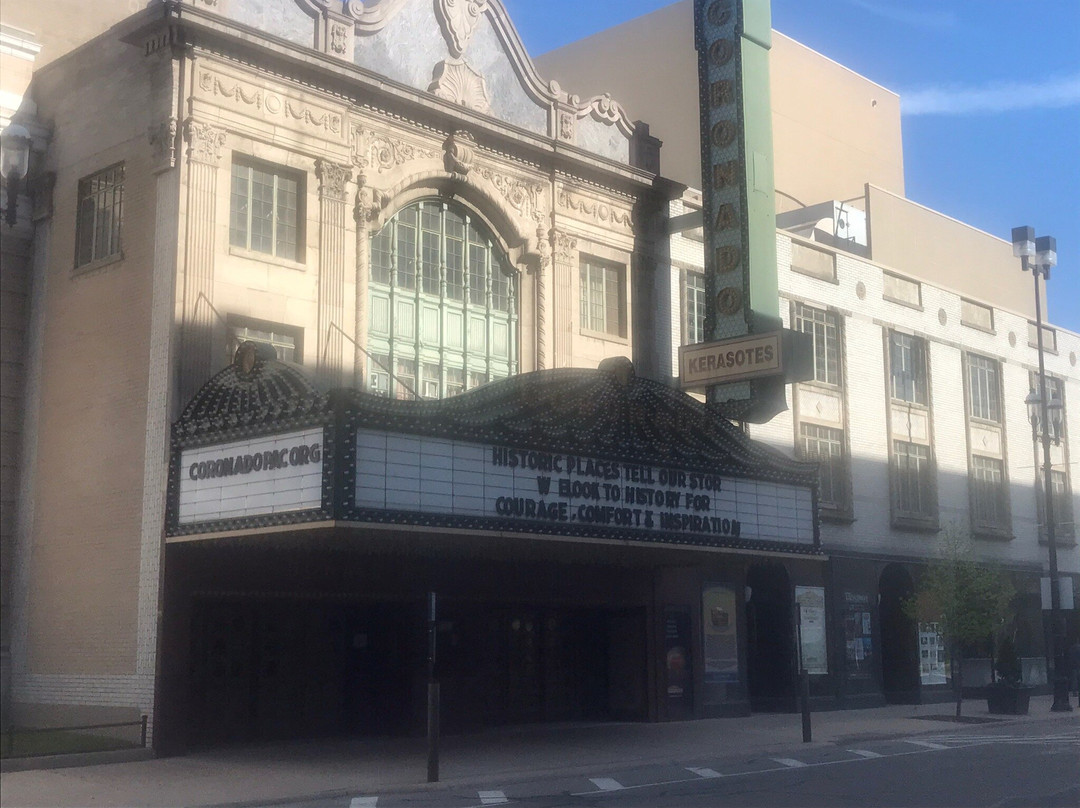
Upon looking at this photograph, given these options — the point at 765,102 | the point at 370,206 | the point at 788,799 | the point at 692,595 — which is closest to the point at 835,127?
the point at 765,102

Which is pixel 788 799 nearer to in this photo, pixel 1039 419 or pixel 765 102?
pixel 765 102

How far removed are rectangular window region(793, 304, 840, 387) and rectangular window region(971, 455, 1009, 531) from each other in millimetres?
7470

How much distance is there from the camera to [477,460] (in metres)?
18.8

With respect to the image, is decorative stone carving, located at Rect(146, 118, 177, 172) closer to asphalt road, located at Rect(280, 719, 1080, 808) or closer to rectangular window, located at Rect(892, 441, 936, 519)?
asphalt road, located at Rect(280, 719, 1080, 808)

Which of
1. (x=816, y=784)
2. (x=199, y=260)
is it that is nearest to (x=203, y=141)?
(x=199, y=260)

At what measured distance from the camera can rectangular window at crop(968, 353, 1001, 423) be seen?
39.0m

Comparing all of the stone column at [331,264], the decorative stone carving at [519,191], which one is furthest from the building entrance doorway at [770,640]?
the stone column at [331,264]

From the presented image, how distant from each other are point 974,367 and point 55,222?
27.7 meters

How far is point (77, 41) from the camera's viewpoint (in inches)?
992

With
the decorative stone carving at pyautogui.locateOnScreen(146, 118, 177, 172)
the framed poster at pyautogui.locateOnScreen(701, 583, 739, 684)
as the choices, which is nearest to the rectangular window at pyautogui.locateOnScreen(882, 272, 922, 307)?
the framed poster at pyautogui.locateOnScreen(701, 583, 739, 684)

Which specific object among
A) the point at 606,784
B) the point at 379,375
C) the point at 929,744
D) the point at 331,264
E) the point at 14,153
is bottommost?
the point at 929,744

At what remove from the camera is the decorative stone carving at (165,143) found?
2061 centimetres

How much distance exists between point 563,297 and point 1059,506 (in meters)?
23.8

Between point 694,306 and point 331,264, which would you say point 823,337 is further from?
point 331,264
